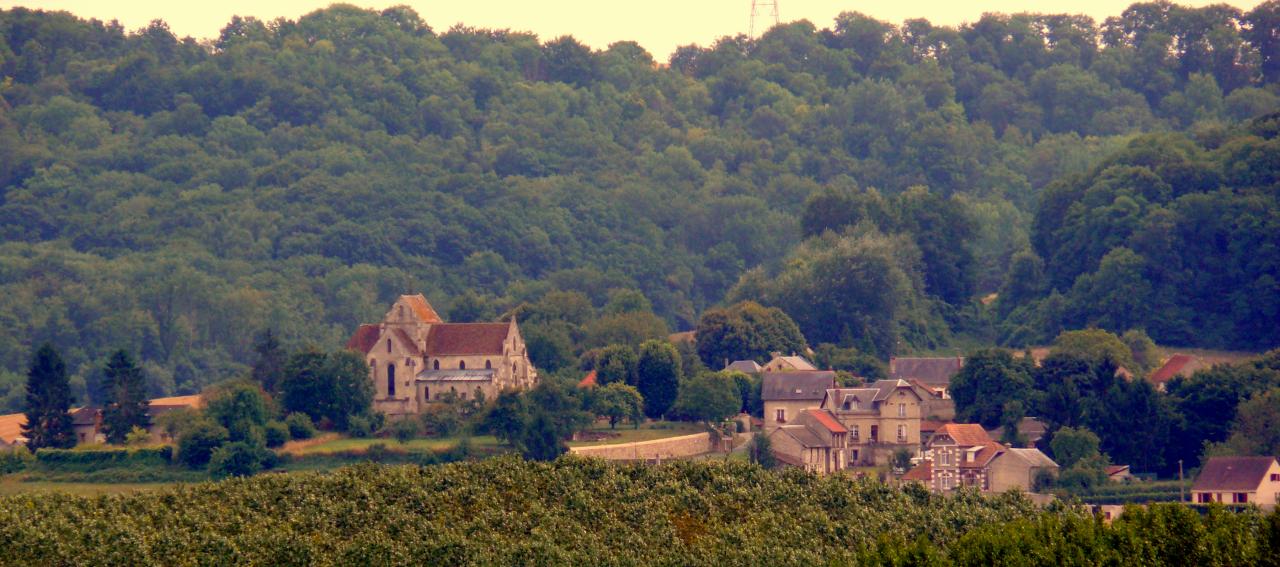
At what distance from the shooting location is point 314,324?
148m

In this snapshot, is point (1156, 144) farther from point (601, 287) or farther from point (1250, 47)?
point (1250, 47)

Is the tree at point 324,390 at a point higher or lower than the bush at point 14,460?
higher

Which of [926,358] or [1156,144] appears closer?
[926,358]

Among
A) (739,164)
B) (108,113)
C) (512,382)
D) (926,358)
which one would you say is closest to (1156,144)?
(926,358)

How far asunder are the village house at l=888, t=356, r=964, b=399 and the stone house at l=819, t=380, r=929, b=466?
8.92m

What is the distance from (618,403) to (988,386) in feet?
51.3

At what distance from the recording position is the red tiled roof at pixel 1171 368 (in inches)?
4368

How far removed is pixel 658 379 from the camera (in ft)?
349

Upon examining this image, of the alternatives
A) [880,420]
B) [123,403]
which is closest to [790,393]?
[880,420]

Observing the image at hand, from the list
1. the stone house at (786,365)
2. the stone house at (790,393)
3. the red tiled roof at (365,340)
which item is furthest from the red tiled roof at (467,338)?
the stone house at (786,365)

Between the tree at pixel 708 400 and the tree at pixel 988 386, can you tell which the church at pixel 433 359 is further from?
the tree at pixel 988 386

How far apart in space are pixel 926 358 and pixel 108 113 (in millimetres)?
97879

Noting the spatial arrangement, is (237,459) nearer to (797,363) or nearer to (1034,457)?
(797,363)

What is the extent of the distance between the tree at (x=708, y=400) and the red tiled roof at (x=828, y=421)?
10.9ft
